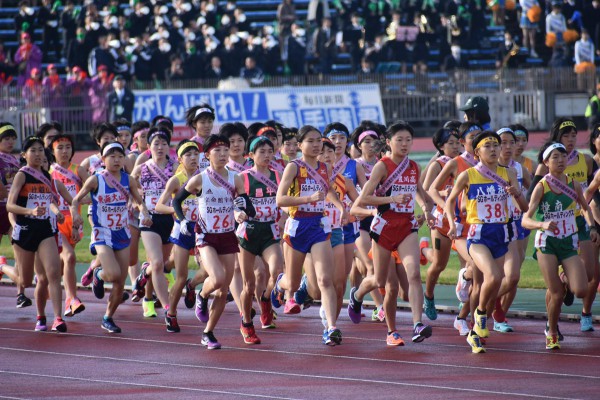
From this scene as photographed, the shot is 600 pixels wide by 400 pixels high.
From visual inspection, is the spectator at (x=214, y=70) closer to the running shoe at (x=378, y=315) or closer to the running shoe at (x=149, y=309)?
the running shoe at (x=149, y=309)

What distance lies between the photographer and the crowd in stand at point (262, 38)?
35.7 metres

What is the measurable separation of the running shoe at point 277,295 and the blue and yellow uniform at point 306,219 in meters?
1.32

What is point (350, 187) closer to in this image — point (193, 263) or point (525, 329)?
point (525, 329)

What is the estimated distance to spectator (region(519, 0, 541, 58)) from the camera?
39.0 meters

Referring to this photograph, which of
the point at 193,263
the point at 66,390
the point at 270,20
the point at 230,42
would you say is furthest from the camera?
the point at 270,20

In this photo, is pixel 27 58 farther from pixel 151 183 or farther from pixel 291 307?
pixel 291 307

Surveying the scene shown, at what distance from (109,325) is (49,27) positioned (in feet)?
87.1

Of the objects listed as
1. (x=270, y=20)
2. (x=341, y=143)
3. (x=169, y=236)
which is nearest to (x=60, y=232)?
(x=169, y=236)

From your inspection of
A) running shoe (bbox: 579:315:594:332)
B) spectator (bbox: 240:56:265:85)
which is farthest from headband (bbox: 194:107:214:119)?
spectator (bbox: 240:56:265:85)

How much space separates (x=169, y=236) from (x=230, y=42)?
2270 centimetres

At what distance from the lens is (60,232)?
50.5 ft

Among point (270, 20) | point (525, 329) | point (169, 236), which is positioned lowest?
point (525, 329)

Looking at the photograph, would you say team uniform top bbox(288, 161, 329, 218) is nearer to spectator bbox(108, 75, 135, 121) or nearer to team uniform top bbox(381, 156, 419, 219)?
team uniform top bbox(381, 156, 419, 219)

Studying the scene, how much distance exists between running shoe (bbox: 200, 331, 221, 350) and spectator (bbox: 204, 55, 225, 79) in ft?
76.5
